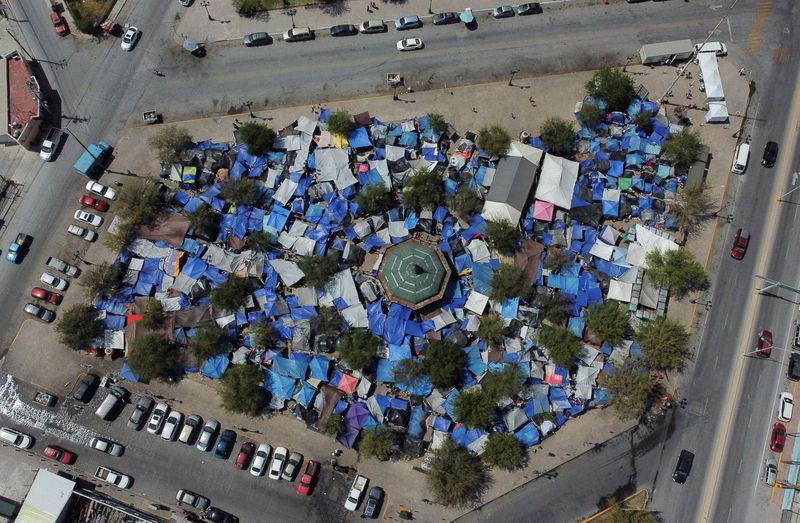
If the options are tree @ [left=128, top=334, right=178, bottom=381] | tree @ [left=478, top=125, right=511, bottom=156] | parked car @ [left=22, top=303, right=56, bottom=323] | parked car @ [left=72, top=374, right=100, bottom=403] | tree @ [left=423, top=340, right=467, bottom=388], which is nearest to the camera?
tree @ [left=128, top=334, right=178, bottom=381]

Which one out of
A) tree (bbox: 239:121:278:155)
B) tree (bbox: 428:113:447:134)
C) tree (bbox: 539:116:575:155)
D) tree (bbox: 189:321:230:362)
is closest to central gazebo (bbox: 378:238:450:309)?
tree (bbox: 428:113:447:134)

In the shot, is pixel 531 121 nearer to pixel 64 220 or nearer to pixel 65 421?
pixel 64 220

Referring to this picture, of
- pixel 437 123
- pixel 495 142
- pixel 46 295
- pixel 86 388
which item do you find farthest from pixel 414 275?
pixel 46 295

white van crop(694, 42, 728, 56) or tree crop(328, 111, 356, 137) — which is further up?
white van crop(694, 42, 728, 56)

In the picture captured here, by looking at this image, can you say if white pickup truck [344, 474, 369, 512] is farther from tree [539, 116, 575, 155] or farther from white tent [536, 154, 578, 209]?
tree [539, 116, 575, 155]

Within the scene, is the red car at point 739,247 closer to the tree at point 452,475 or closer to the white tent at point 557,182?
the white tent at point 557,182

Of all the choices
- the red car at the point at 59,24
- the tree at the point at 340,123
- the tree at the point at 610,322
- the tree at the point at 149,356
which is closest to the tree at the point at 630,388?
the tree at the point at 610,322

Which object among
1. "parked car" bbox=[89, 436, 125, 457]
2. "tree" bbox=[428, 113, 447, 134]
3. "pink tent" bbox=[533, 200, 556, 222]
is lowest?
"parked car" bbox=[89, 436, 125, 457]
